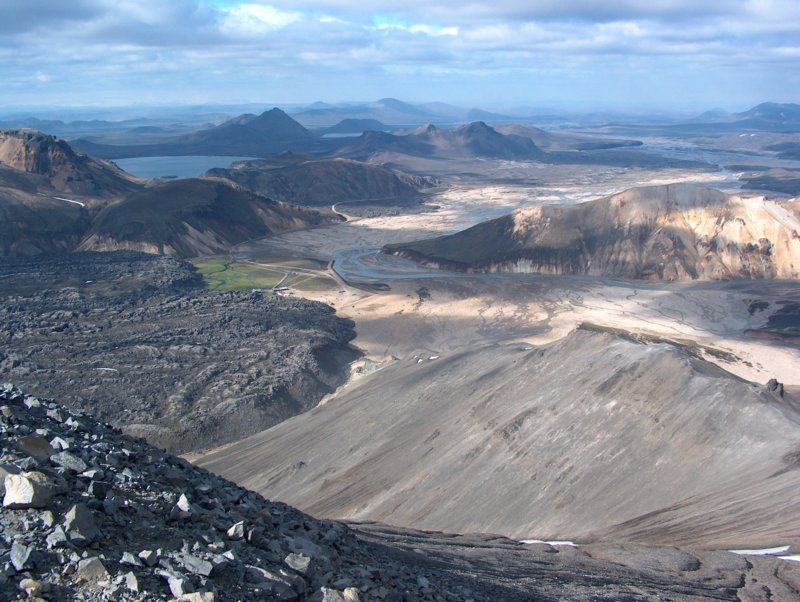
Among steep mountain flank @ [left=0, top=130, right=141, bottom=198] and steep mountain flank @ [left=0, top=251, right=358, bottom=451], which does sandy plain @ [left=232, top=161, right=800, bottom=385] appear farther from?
steep mountain flank @ [left=0, top=130, right=141, bottom=198]

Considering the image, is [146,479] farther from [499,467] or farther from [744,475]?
[744,475]

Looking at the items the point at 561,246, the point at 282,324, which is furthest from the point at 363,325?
the point at 561,246

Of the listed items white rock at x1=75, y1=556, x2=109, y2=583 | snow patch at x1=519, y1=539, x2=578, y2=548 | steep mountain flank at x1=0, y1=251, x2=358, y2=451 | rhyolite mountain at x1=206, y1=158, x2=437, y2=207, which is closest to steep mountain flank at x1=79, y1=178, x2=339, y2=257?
steep mountain flank at x1=0, y1=251, x2=358, y2=451

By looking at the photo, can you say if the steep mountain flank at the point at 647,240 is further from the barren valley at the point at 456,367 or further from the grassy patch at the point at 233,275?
the grassy patch at the point at 233,275

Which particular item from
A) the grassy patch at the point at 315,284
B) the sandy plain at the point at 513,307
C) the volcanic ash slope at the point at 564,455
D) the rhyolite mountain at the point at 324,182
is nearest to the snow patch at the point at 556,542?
the volcanic ash slope at the point at 564,455

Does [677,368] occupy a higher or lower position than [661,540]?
higher

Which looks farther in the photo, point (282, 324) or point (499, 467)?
point (282, 324)
